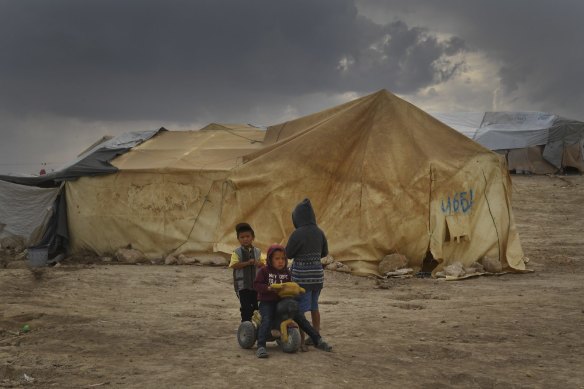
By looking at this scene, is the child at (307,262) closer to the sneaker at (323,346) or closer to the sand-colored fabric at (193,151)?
the sneaker at (323,346)

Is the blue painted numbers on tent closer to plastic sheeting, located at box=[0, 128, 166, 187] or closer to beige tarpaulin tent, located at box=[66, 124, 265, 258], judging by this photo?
beige tarpaulin tent, located at box=[66, 124, 265, 258]

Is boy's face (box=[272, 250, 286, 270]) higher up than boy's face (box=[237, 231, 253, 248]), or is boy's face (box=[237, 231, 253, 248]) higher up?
boy's face (box=[237, 231, 253, 248])

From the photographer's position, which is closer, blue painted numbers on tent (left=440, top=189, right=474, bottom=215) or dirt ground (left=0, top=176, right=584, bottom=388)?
dirt ground (left=0, top=176, right=584, bottom=388)

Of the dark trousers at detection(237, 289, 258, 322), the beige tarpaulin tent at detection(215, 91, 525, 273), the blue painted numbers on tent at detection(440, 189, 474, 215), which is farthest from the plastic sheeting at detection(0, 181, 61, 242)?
the dark trousers at detection(237, 289, 258, 322)

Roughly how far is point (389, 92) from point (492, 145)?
15.1 m

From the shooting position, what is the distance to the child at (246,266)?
18.6 ft

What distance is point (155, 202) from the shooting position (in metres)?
12.4

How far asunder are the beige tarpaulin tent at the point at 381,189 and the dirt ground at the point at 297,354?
800 millimetres

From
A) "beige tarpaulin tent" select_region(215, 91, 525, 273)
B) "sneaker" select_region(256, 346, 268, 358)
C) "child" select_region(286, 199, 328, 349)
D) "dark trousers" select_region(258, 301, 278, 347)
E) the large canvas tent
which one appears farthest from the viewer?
the large canvas tent

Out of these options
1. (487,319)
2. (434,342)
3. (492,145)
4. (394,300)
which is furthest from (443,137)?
(492,145)

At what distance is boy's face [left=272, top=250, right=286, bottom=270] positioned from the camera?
5.39 metres

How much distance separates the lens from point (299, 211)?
593cm

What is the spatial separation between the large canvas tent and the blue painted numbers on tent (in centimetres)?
1435

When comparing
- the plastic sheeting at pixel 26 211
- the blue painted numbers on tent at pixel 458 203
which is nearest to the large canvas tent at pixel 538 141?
the blue painted numbers on tent at pixel 458 203
